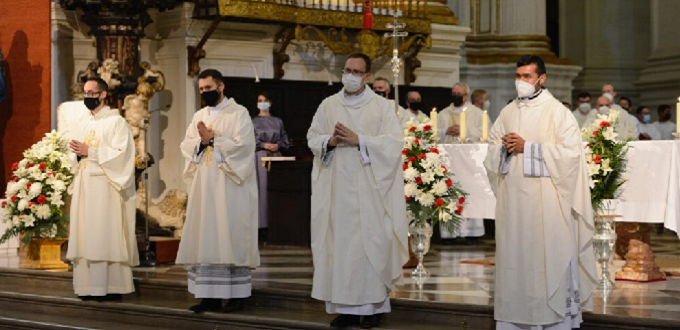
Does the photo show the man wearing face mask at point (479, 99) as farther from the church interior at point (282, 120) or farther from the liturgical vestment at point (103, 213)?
the liturgical vestment at point (103, 213)

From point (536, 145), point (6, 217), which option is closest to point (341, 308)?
point (536, 145)

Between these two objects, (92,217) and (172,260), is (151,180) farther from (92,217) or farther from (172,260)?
(92,217)

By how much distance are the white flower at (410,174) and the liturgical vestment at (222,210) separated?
144 cm

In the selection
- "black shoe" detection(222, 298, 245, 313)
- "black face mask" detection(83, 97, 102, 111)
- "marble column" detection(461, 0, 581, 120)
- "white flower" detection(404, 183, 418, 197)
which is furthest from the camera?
"marble column" detection(461, 0, 581, 120)

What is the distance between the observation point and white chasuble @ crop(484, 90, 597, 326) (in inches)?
312

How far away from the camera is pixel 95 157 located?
401 inches

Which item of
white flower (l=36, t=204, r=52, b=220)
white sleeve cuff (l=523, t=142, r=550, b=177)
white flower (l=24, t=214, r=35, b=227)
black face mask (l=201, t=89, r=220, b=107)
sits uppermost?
black face mask (l=201, t=89, r=220, b=107)

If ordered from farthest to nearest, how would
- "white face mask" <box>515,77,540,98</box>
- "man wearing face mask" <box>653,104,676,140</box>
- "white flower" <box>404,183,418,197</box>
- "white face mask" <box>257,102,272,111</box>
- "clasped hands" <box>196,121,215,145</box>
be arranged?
"man wearing face mask" <box>653,104,676,140</box>, "white face mask" <box>257,102,272,111</box>, "white flower" <box>404,183,418,197</box>, "clasped hands" <box>196,121,215,145</box>, "white face mask" <box>515,77,540,98</box>

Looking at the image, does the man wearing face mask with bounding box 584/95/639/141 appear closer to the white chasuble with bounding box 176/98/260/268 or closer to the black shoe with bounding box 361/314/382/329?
the white chasuble with bounding box 176/98/260/268

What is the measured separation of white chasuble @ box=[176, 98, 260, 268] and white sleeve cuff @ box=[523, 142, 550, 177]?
239cm

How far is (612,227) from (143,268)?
4.30 metres

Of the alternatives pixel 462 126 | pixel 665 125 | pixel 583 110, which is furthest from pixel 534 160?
pixel 665 125

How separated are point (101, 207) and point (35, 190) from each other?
1.49 meters

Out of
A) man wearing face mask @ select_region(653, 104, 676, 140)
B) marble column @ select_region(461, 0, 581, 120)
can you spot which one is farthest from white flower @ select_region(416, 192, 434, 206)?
marble column @ select_region(461, 0, 581, 120)
